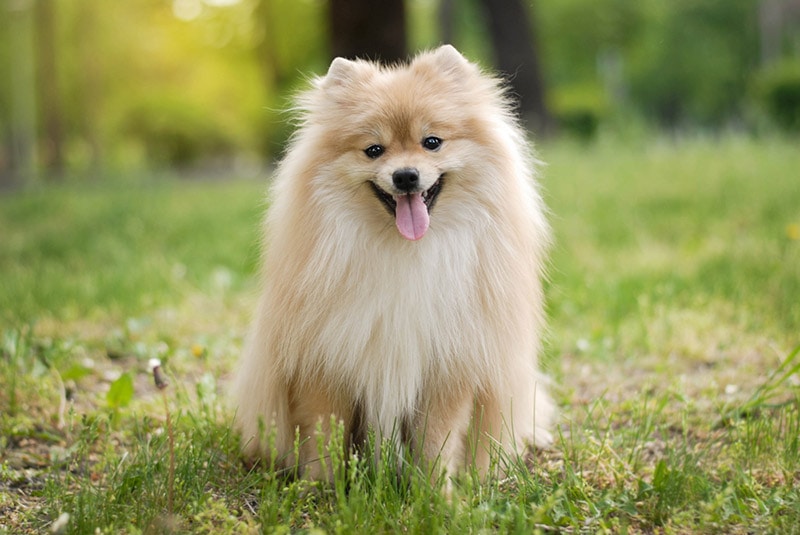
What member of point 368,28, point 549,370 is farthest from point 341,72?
point 368,28

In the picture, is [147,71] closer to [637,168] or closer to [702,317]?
[637,168]

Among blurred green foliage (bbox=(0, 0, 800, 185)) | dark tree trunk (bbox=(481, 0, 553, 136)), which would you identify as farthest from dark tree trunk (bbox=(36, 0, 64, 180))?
dark tree trunk (bbox=(481, 0, 553, 136))

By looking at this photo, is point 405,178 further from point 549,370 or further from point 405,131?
point 549,370

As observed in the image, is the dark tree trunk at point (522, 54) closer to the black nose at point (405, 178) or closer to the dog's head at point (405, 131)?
the dog's head at point (405, 131)

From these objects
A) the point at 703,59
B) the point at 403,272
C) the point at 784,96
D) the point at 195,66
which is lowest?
the point at 403,272

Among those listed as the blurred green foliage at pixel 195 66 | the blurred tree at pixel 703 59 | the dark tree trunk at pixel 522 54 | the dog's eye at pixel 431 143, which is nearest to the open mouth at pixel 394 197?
the dog's eye at pixel 431 143

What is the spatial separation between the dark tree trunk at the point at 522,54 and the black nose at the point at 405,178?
10591 millimetres

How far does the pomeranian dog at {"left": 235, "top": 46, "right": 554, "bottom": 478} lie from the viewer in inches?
109

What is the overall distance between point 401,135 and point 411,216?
1.02ft

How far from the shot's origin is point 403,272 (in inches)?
110

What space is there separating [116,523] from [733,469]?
2189 mm

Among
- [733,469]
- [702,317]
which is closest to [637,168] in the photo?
[702,317]

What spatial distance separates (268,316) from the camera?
2.96 m

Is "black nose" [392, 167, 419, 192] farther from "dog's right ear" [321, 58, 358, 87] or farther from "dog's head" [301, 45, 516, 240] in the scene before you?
"dog's right ear" [321, 58, 358, 87]
